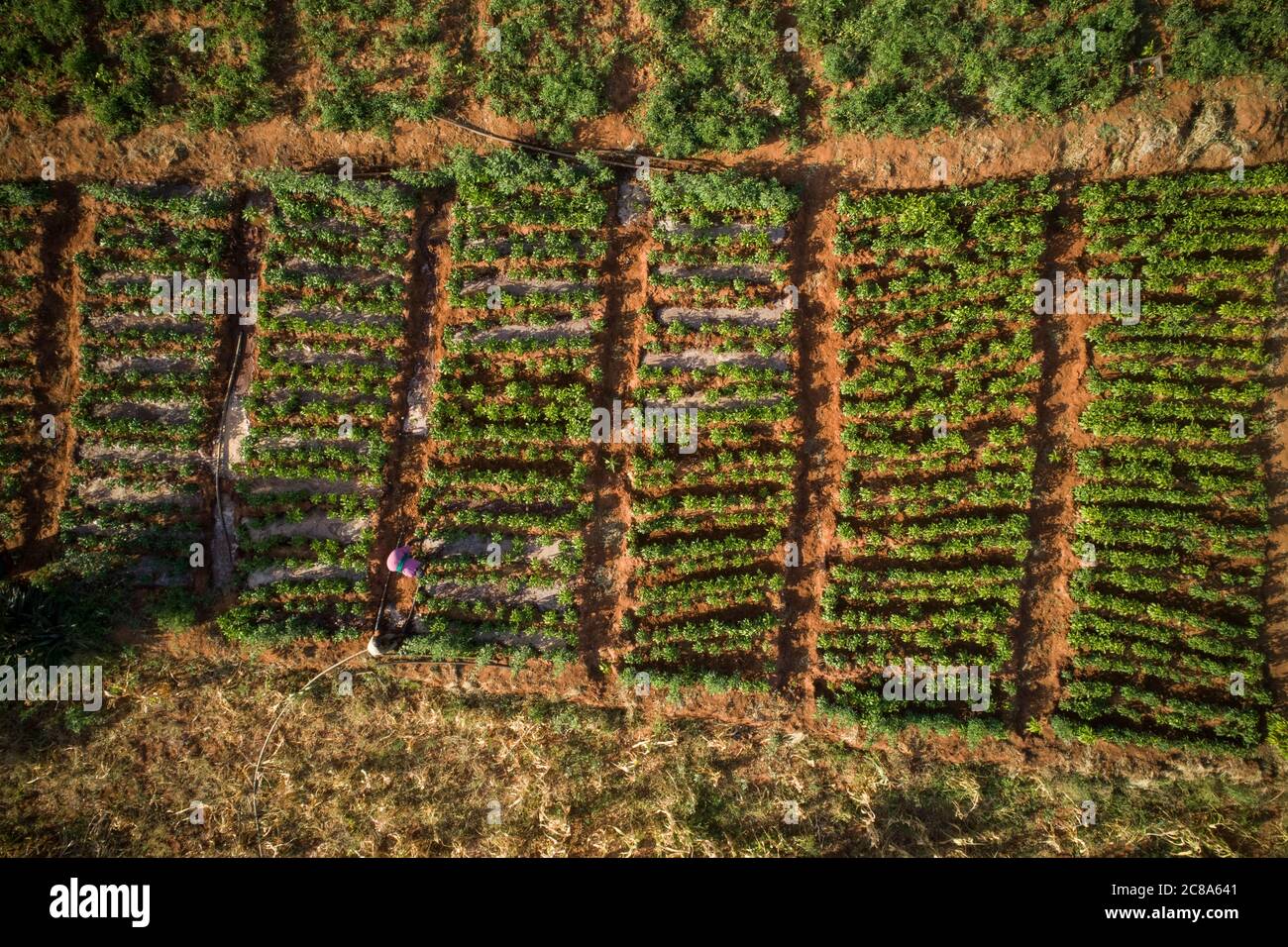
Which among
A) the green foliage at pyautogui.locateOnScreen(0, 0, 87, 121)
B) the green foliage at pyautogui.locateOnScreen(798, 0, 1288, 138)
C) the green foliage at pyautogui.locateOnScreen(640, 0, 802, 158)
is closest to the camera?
the green foliage at pyautogui.locateOnScreen(0, 0, 87, 121)

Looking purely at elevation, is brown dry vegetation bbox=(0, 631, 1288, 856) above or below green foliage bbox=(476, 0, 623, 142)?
below

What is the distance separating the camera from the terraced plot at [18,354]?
16922 mm

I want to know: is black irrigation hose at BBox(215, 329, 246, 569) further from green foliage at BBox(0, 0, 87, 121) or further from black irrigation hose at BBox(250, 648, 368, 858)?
green foliage at BBox(0, 0, 87, 121)

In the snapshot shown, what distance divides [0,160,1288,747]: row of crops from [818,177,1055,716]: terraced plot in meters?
0.08

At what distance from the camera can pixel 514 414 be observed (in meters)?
17.5

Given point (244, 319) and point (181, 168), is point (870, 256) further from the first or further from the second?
point (181, 168)

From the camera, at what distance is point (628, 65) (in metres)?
17.4

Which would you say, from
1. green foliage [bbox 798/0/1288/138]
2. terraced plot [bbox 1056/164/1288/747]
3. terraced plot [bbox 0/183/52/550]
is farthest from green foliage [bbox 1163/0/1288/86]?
terraced plot [bbox 0/183/52/550]

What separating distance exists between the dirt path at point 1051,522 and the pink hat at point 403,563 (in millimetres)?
14967

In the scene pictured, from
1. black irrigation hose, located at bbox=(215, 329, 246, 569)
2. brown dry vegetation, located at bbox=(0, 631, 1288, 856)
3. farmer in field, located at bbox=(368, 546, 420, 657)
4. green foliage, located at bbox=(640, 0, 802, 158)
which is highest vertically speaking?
green foliage, located at bbox=(640, 0, 802, 158)

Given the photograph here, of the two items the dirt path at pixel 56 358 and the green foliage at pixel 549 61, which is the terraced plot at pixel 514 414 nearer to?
the green foliage at pixel 549 61

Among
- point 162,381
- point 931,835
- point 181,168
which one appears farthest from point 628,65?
point 931,835

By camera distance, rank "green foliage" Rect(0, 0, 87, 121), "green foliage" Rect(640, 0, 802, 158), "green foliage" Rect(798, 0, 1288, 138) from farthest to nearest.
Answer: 1. "green foliage" Rect(640, 0, 802, 158)
2. "green foliage" Rect(798, 0, 1288, 138)
3. "green foliage" Rect(0, 0, 87, 121)

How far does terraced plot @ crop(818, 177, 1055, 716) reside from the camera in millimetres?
17422
